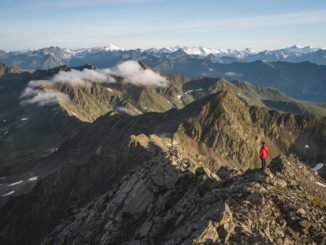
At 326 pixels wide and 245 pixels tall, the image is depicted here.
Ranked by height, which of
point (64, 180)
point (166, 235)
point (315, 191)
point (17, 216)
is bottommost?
point (17, 216)

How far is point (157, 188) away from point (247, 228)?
69.7 feet

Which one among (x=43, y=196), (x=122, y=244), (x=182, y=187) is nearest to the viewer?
(x=122, y=244)

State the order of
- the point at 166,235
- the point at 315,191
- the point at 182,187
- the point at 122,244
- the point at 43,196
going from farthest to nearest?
the point at 43,196 → the point at 315,191 → the point at 182,187 → the point at 122,244 → the point at 166,235

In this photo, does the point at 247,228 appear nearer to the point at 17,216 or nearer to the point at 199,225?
the point at 199,225

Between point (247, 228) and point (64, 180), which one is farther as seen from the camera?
point (64, 180)

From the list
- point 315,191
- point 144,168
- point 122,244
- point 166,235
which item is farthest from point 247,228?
point 315,191

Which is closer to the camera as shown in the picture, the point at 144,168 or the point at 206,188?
the point at 206,188

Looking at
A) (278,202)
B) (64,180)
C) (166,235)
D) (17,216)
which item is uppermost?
(278,202)

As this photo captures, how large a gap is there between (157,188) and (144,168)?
238 inches

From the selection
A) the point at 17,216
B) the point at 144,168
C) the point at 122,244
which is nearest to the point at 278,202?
the point at 122,244

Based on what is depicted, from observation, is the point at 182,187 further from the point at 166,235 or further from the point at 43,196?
the point at 43,196

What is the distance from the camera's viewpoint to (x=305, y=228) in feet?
156

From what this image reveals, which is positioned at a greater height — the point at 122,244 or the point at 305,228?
the point at 305,228

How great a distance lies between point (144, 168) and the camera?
226ft
